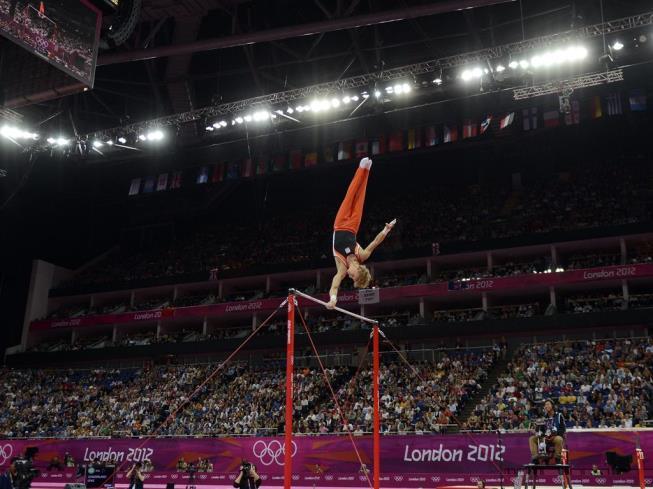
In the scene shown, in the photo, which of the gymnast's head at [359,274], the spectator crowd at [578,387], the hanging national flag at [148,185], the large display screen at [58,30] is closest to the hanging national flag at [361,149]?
the spectator crowd at [578,387]

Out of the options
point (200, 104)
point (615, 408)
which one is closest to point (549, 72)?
point (615, 408)

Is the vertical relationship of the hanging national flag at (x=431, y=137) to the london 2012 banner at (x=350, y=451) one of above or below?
above

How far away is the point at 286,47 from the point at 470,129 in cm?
893

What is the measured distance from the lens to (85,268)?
4175 cm

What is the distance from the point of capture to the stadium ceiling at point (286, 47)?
19.2 metres

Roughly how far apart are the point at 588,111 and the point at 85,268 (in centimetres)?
3227

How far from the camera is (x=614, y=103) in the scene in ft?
86.8

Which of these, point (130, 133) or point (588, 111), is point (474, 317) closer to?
point (588, 111)

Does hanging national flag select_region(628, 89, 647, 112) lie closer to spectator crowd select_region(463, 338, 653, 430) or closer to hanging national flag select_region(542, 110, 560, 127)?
hanging national flag select_region(542, 110, 560, 127)

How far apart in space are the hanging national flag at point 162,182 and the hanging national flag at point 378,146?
12.4 m

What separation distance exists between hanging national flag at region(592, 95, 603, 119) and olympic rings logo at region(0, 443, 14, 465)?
2787 centimetres

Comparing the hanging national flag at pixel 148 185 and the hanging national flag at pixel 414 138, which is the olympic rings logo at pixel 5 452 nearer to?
the hanging national flag at pixel 148 185

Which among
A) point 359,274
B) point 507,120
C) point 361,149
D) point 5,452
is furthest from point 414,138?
point 5,452

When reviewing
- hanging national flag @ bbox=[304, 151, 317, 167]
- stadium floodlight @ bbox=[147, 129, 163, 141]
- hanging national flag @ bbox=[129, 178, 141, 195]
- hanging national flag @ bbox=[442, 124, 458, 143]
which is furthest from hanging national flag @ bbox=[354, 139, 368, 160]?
hanging national flag @ bbox=[129, 178, 141, 195]
